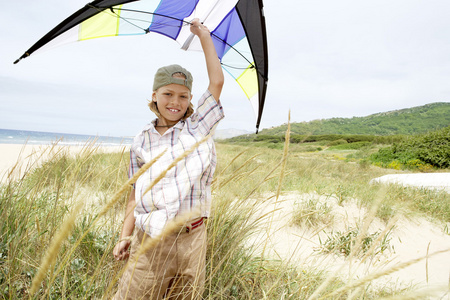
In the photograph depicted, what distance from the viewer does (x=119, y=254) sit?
1.48m

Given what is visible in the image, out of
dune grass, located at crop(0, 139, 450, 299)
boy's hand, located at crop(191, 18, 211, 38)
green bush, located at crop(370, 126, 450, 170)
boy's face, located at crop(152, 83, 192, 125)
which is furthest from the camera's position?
green bush, located at crop(370, 126, 450, 170)

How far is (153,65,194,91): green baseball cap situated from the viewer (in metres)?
1.55

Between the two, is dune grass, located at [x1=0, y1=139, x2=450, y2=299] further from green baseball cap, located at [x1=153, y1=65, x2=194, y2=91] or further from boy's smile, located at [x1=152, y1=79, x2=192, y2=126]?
green baseball cap, located at [x1=153, y1=65, x2=194, y2=91]

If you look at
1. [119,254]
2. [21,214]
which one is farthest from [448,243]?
[21,214]

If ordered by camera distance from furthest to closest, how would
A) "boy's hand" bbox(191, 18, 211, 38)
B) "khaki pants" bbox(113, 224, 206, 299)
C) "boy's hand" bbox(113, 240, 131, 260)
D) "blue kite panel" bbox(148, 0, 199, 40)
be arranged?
"blue kite panel" bbox(148, 0, 199, 40) < "boy's hand" bbox(191, 18, 211, 38) < "boy's hand" bbox(113, 240, 131, 260) < "khaki pants" bbox(113, 224, 206, 299)

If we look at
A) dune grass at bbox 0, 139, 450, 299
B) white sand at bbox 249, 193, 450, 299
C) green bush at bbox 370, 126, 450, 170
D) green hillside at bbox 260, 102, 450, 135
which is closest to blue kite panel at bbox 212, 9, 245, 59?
dune grass at bbox 0, 139, 450, 299

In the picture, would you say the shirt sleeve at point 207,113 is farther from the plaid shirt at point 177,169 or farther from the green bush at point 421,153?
the green bush at point 421,153

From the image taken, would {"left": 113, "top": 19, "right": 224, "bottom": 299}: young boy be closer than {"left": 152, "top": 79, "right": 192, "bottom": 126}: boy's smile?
Yes

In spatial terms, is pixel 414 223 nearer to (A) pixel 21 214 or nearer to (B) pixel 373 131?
(A) pixel 21 214

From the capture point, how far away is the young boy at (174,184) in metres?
1.32

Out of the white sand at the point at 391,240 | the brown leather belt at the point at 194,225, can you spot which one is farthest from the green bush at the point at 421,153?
the brown leather belt at the point at 194,225

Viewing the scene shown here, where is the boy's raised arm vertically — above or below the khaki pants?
above

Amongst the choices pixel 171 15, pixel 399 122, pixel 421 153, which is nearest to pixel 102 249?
pixel 171 15

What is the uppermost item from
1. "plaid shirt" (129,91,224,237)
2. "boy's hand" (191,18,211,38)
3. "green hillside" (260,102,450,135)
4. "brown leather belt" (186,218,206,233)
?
"green hillside" (260,102,450,135)
